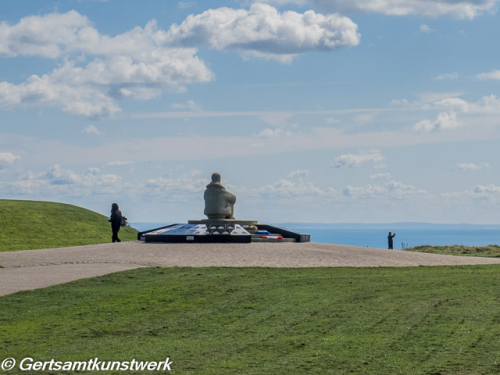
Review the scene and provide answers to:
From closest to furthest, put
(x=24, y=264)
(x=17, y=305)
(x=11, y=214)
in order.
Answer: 1. (x=17, y=305)
2. (x=24, y=264)
3. (x=11, y=214)

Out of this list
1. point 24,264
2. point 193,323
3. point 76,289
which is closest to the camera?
point 193,323

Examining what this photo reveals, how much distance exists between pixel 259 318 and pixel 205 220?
24.6m

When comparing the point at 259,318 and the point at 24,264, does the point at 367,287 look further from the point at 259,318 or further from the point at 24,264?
the point at 24,264

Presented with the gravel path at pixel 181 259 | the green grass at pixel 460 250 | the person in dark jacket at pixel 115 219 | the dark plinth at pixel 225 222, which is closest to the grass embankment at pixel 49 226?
the person in dark jacket at pixel 115 219

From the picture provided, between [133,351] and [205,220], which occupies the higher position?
→ [205,220]

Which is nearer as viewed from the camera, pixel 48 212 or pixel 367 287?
pixel 367 287

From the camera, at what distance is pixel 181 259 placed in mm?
19984

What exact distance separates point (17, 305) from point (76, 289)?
199cm

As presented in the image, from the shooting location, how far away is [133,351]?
25.9 ft

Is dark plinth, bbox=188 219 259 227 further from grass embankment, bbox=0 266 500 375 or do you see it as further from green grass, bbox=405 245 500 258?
grass embankment, bbox=0 266 500 375

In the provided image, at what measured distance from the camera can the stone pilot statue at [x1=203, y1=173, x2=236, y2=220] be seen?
112 ft

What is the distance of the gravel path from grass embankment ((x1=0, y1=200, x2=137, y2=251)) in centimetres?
1060

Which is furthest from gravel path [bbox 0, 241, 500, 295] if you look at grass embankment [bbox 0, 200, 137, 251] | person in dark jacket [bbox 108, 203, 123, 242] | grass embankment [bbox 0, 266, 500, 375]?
grass embankment [bbox 0, 200, 137, 251]

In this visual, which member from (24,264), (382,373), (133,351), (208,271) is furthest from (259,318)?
(24,264)
